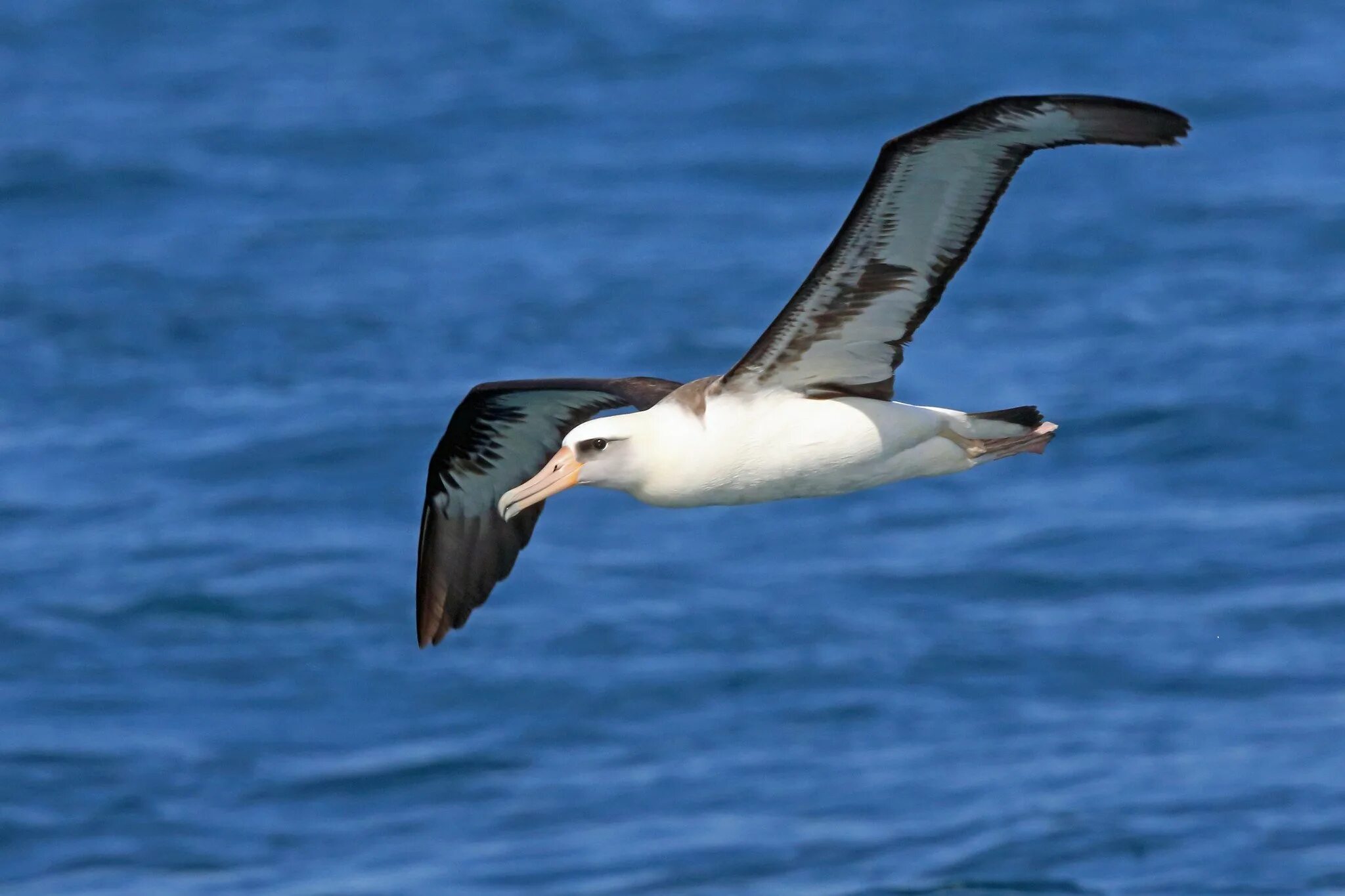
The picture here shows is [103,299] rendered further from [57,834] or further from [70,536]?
[57,834]

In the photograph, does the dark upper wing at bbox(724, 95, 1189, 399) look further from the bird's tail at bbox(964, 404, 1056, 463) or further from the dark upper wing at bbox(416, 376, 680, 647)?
the dark upper wing at bbox(416, 376, 680, 647)

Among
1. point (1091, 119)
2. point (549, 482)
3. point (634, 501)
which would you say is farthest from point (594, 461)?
point (634, 501)

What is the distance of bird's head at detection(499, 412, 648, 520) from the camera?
10.6 metres

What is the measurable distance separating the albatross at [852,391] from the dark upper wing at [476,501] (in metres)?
0.91

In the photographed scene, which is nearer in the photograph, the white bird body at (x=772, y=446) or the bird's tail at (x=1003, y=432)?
the white bird body at (x=772, y=446)

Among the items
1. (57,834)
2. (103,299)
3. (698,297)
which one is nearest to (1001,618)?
(698,297)

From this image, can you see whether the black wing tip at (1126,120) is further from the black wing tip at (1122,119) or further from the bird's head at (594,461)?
the bird's head at (594,461)

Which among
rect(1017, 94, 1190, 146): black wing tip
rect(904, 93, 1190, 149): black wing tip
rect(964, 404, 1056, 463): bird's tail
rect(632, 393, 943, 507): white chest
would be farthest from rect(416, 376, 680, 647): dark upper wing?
rect(1017, 94, 1190, 146): black wing tip

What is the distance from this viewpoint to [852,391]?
10.9 metres

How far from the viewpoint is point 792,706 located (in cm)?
2581

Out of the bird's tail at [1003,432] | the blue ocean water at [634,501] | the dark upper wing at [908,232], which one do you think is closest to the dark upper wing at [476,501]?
the dark upper wing at [908,232]

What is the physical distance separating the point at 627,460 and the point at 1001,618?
16.6 metres

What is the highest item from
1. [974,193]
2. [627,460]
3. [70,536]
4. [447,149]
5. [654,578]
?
[447,149]

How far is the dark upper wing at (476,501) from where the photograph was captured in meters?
12.6
